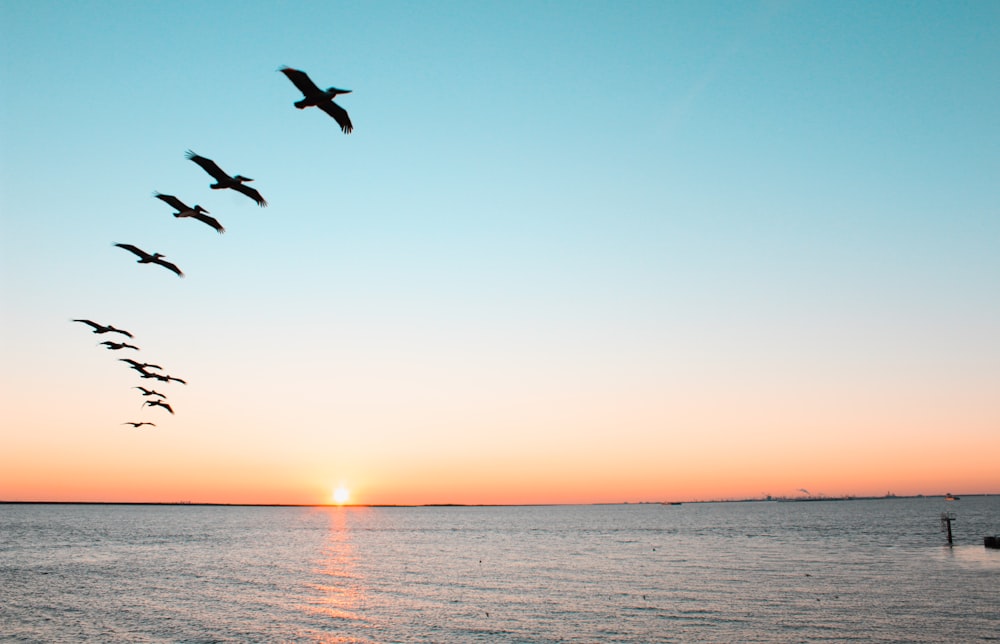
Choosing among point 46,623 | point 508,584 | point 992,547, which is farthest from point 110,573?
point 992,547

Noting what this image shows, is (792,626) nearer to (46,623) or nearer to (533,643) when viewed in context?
(533,643)

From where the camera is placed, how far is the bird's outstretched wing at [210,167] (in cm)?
1895

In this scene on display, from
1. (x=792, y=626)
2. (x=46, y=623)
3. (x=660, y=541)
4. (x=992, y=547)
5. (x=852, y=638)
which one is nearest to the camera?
(x=852, y=638)

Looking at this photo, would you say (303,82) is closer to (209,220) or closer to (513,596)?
(209,220)

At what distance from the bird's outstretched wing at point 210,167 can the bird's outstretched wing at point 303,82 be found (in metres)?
4.19

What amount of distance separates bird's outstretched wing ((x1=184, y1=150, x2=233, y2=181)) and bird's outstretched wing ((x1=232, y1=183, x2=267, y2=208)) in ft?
1.12

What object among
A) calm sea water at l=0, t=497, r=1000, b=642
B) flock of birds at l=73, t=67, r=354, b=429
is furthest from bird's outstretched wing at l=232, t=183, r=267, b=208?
calm sea water at l=0, t=497, r=1000, b=642

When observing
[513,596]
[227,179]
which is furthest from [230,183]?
[513,596]

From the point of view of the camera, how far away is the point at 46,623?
39906mm

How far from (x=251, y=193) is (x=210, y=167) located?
1.26m

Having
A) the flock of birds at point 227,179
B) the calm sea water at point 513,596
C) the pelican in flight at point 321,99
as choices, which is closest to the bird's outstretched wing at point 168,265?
the flock of birds at point 227,179

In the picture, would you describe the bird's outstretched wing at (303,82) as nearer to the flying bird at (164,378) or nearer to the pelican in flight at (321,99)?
the pelican in flight at (321,99)

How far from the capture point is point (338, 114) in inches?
661

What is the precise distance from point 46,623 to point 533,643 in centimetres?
2766
